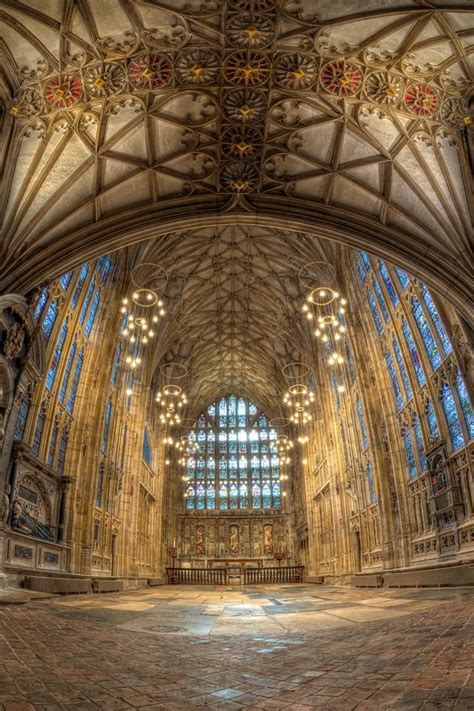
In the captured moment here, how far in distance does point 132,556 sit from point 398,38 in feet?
97.1

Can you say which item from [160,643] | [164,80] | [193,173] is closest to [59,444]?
[193,173]

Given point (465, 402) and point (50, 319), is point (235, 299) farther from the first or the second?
point (465, 402)

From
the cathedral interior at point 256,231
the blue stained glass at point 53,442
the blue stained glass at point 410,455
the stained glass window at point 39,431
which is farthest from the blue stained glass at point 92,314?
the blue stained glass at point 410,455

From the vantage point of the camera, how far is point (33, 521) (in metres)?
18.0

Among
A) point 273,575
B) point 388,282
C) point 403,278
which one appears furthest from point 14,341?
point 273,575

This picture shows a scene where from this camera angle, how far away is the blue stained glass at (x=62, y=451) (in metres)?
21.2

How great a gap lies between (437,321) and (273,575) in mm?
25783

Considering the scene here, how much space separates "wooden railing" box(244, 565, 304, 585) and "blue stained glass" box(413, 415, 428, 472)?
17.0m

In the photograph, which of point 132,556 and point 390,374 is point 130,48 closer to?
point 390,374

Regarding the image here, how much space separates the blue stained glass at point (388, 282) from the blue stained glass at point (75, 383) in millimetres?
15557

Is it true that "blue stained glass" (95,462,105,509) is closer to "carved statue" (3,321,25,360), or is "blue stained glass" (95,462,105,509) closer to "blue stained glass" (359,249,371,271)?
"carved statue" (3,321,25,360)

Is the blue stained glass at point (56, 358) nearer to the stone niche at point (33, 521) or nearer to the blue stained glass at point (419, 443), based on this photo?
the stone niche at point (33, 521)

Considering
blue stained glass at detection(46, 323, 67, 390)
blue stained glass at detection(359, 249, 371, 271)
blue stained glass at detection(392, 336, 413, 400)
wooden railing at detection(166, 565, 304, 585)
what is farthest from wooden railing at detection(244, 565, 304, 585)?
blue stained glass at detection(359, 249, 371, 271)

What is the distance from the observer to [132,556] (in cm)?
2988
